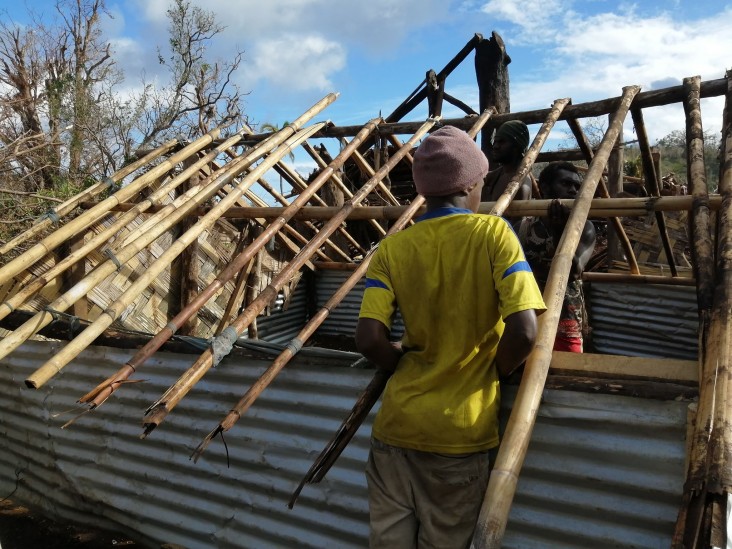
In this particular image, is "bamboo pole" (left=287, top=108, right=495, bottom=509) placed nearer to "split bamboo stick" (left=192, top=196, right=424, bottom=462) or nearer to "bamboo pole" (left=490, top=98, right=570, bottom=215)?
"split bamboo stick" (left=192, top=196, right=424, bottom=462)

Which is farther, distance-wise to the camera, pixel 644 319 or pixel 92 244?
pixel 644 319

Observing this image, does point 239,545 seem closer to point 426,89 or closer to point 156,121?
point 426,89

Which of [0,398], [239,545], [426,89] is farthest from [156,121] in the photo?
[239,545]

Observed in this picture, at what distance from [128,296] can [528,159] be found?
228cm

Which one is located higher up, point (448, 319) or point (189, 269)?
point (189, 269)

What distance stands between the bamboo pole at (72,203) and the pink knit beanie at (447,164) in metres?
3.14

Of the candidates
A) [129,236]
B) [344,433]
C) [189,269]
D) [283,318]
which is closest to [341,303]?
[283,318]

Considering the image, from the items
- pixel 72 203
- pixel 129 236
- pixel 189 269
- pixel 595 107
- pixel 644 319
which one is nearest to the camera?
pixel 129 236

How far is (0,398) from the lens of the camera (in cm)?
385

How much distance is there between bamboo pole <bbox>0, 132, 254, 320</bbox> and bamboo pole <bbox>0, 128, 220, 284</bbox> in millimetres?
108

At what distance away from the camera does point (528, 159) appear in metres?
3.31

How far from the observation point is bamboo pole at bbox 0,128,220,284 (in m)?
3.07

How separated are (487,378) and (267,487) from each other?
1.60 metres

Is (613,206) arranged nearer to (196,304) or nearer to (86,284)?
(196,304)
